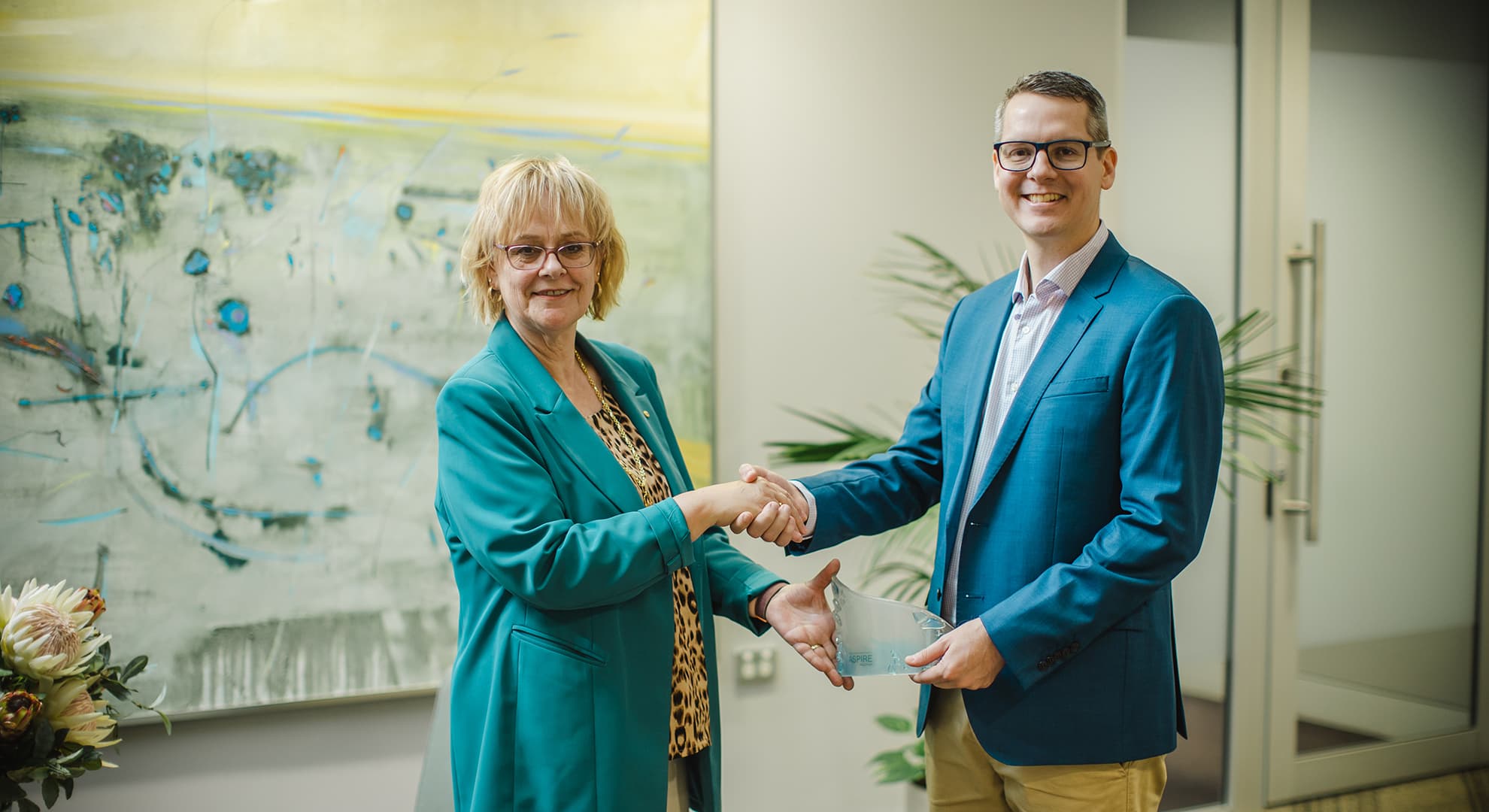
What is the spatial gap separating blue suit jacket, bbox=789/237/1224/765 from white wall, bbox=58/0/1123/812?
1298mm

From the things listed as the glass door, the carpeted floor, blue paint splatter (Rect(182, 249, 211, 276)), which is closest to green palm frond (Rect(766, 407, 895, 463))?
blue paint splatter (Rect(182, 249, 211, 276))

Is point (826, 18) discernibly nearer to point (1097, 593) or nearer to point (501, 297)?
point (501, 297)

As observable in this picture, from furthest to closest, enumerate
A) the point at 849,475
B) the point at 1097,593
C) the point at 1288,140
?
the point at 1288,140, the point at 849,475, the point at 1097,593

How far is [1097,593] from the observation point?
1400 millimetres

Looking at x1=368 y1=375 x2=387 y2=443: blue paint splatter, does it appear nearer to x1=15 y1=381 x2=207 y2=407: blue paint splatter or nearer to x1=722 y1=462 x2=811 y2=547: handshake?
x1=15 y1=381 x2=207 y2=407: blue paint splatter

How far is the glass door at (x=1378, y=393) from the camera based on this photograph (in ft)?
11.1

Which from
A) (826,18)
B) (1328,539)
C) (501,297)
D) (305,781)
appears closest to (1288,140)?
(1328,539)

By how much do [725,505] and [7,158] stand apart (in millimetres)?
1801

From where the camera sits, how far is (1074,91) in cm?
150

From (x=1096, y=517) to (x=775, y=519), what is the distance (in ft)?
1.63

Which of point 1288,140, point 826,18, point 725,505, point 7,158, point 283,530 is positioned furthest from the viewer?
point 1288,140

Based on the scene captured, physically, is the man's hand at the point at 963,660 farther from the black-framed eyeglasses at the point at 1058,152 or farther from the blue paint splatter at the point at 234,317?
the blue paint splatter at the point at 234,317

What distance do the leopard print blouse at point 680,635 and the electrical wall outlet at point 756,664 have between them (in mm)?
1209

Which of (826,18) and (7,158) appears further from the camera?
(826,18)
